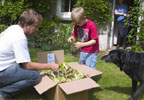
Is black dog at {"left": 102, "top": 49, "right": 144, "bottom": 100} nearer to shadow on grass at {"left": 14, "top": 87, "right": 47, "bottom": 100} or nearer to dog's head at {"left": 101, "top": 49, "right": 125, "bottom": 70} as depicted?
dog's head at {"left": 101, "top": 49, "right": 125, "bottom": 70}

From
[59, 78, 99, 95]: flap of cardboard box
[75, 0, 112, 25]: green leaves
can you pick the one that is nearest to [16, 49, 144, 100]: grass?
[59, 78, 99, 95]: flap of cardboard box

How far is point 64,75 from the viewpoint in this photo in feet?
9.52

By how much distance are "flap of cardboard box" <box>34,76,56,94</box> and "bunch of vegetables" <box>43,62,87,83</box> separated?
9cm

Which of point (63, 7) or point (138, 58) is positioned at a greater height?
point (63, 7)

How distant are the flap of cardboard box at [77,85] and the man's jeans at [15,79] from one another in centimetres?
49

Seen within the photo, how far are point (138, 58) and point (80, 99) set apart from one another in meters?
1.09

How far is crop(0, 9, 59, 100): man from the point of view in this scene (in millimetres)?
2451

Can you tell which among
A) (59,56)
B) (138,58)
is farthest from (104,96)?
(59,56)

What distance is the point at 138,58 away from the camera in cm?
282

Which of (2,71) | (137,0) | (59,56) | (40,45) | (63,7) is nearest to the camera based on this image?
(2,71)

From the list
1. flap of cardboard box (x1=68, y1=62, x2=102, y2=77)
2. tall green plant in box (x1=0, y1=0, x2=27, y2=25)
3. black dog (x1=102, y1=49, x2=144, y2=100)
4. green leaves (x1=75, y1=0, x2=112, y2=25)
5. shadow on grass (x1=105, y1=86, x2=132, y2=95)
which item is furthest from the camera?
tall green plant in box (x1=0, y1=0, x2=27, y2=25)

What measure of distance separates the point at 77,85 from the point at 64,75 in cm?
43

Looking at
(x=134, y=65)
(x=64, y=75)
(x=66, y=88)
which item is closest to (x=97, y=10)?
(x=134, y=65)

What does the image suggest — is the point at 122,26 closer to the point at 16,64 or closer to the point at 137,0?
the point at 137,0
